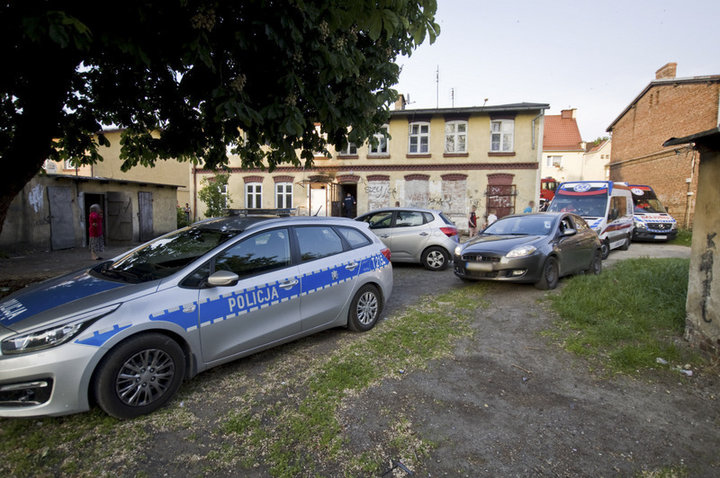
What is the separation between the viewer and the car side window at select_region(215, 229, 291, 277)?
12.1ft

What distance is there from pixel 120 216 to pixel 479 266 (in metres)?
15.6

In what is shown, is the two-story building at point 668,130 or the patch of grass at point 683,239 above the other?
the two-story building at point 668,130

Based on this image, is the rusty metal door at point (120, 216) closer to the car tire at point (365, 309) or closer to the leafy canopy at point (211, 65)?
the leafy canopy at point (211, 65)

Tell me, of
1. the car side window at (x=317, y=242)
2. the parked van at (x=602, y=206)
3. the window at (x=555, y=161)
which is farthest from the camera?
the window at (x=555, y=161)

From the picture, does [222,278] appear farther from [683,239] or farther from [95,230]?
[683,239]

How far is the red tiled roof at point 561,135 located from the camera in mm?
37406

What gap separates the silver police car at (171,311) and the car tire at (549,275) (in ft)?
12.1

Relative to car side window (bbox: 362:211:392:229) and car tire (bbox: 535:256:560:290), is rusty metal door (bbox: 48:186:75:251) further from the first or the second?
car tire (bbox: 535:256:560:290)

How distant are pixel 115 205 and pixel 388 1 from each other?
17.0 m

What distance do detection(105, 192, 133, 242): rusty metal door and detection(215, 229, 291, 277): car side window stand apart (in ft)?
49.2

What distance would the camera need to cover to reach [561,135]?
1511 inches

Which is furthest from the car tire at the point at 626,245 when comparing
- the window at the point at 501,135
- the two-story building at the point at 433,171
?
the window at the point at 501,135

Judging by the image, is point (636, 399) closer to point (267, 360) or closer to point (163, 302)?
point (267, 360)

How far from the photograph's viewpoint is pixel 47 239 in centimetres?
1353
